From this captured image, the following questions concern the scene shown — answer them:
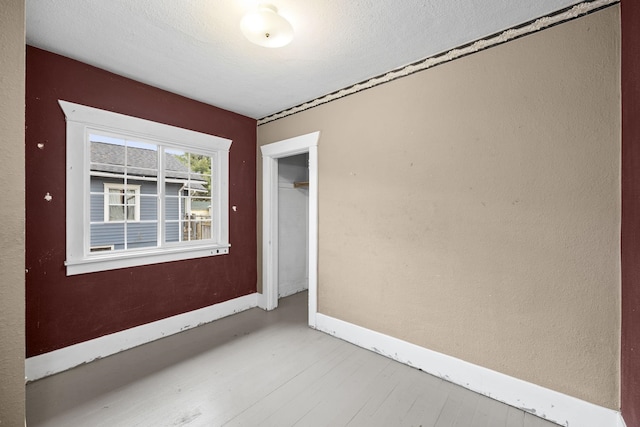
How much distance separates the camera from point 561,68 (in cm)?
163

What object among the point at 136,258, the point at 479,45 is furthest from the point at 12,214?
the point at 479,45

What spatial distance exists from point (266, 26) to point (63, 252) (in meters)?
2.39

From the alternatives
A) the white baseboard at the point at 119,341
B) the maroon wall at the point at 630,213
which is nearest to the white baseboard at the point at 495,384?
the maroon wall at the point at 630,213

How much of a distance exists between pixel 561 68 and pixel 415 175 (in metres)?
1.09

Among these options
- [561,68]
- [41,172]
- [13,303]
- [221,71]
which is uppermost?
[221,71]

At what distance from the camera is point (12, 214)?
1135 mm

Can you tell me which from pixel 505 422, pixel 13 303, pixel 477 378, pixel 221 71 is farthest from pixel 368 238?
pixel 13 303

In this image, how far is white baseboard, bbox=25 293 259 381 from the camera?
205cm

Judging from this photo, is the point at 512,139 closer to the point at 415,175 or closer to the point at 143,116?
the point at 415,175

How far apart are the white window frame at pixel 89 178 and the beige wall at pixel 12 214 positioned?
1.25 meters

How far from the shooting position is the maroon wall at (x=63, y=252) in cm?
202

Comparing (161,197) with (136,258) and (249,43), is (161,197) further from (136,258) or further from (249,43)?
(249,43)

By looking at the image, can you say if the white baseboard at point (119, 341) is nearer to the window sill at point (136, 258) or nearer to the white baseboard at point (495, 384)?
the window sill at point (136, 258)

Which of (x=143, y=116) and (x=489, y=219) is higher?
(x=143, y=116)
